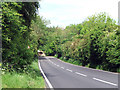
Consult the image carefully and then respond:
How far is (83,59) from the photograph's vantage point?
32.9 metres

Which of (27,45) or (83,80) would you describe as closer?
(83,80)

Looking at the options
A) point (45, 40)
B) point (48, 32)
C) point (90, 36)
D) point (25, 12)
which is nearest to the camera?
point (25, 12)

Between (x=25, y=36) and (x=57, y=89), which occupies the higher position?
(x=25, y=36)

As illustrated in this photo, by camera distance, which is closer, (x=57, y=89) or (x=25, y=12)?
(x=57, y=89)

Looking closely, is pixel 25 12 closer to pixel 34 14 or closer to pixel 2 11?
pixel 34 14

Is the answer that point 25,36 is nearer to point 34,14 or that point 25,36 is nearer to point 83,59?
point 34,14

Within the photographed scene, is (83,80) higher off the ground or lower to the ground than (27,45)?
lower

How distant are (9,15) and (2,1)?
32.3 inches

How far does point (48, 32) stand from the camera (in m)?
64.4

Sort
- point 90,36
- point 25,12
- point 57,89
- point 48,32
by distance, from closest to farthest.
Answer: point 57,89
point 25,12
point 90,36
point 48,32

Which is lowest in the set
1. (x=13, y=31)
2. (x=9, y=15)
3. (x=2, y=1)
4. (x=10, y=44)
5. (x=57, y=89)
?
(x=57, y=89)

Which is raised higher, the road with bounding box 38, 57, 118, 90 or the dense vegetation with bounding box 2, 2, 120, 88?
the dense vegetation with bounding box 2, 2, 120, 88

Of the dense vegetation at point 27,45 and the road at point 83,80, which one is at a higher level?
the dense vegetation at point 27,45

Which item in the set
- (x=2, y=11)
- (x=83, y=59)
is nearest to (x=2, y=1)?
(x=2, y=11)
